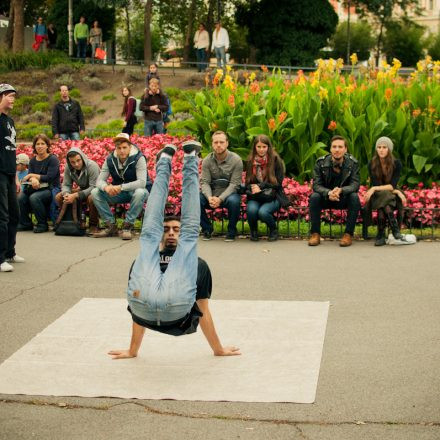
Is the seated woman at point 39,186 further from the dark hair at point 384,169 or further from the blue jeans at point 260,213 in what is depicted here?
the dark hair at point 384,169

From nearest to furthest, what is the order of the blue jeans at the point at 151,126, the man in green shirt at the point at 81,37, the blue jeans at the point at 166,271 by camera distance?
the blue jeans at the point at 166,271
the blue jeans at the point at 151,126
the man in green shirt at the point at 81,37

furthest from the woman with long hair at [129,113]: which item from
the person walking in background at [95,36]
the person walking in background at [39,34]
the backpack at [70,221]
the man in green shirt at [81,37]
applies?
the person walking in background at [39,34]

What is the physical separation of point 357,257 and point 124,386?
219 inches

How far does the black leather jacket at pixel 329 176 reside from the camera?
13.7 meters

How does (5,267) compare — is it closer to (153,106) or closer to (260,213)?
(260,213)

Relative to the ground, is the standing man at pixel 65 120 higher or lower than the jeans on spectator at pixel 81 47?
lower

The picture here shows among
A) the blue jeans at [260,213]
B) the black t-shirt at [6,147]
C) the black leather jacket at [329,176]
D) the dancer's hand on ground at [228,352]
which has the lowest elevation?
the dancer's hand on ground at [228,352]

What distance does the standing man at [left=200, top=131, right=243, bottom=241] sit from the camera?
14.0 meters

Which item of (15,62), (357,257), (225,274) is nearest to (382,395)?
(225,274)

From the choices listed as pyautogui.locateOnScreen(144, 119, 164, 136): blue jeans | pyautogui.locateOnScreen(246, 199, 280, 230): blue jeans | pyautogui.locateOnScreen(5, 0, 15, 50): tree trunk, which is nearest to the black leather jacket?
pyautogui.locateOnScreen(246, 199, 280, 230): blue jeans

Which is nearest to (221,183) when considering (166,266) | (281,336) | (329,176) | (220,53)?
(329,176)

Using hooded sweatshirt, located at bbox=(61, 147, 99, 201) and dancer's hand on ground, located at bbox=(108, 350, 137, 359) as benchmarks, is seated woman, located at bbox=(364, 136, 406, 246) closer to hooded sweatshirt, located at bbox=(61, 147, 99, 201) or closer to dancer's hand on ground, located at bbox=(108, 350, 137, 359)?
hooded sweatshirt, located at bbox=(61, 147, 99, 201)

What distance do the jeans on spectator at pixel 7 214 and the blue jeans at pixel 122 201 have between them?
2.13 meters

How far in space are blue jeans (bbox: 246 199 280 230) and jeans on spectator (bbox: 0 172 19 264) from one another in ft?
9.78
